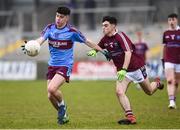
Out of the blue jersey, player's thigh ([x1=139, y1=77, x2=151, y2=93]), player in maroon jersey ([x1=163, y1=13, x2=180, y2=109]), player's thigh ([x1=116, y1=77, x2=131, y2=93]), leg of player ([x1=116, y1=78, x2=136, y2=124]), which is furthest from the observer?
player in maroon jersey ([x1=163, y1=13, x2=180, y2=109])

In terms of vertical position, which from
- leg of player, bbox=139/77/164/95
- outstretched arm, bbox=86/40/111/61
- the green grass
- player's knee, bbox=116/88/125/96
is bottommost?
the green grass

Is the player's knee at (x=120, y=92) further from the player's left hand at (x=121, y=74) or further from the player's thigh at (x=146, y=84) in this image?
the player's thigh at (x=146, y=84)

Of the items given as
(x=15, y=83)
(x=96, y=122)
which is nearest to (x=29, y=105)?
(x=96, y=122)

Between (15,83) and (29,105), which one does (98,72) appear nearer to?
(15,83)

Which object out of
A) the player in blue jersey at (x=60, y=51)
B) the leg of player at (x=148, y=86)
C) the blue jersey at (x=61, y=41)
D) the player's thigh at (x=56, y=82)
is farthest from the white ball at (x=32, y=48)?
the leg of player at (x=148, y=86)

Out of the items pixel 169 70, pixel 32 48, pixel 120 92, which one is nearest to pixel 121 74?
pixel 120 92

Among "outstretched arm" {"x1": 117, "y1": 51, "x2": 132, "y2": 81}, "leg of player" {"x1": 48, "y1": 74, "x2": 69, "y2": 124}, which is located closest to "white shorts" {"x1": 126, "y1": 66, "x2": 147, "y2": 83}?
"outstretched arm" {"x1": 117, "y1": 51, "x2": 132, "y2": 81}

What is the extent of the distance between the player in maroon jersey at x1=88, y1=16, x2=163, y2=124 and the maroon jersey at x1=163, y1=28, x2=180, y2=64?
3.94 metres

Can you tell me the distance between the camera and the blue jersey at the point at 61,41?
14.9 metres

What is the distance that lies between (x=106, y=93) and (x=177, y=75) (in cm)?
635

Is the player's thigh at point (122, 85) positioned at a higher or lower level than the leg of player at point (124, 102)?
higher

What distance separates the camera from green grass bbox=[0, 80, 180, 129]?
48.8 feet

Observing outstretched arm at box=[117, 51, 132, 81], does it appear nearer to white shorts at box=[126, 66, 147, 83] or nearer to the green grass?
white shorts at box=[126, 66, 147, 83]

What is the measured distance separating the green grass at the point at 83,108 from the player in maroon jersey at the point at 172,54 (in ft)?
2.50
